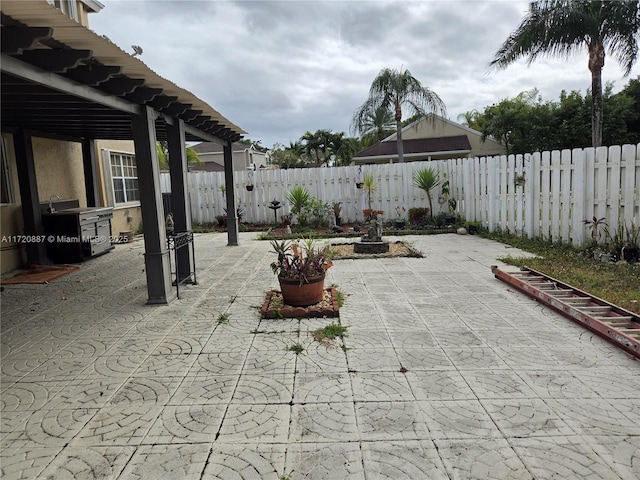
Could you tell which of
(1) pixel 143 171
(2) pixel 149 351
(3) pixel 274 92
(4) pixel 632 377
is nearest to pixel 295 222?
(3) pixel 274 92

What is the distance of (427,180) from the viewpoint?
11.8m

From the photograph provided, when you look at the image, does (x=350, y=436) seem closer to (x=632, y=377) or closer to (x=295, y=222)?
(x=632, y=377)

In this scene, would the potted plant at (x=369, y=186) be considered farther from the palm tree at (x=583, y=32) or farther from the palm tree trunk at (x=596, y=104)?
the palm tree trunk at (x=596, y=104)

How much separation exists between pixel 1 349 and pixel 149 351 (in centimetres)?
150

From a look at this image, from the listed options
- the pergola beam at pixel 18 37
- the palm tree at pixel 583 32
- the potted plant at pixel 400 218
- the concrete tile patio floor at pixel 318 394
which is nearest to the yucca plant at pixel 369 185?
the potted plant at pixel 400 218

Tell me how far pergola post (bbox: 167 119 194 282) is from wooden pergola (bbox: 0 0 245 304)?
0.01 meters

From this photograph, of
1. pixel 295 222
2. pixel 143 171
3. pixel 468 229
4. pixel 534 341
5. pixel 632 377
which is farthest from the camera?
pixel 295 222

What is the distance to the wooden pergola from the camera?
277 centimetres

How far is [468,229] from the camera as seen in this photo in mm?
10492

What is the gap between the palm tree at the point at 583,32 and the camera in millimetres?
10945

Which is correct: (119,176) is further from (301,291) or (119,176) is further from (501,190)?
(501,190)

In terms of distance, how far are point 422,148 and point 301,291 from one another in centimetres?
1918

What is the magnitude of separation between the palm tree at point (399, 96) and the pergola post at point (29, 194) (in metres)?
12.7

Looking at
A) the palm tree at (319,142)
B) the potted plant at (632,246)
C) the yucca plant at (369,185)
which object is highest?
the palm tree at (319,142)
